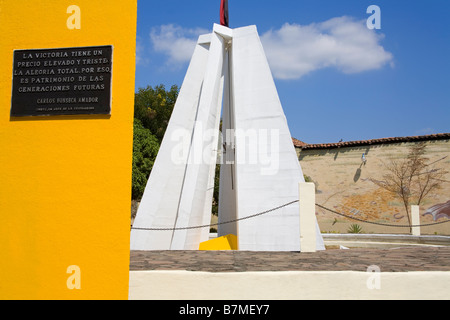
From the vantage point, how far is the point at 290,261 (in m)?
5.69

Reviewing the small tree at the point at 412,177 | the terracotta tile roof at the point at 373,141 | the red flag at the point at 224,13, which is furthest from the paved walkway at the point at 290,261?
the terracotta tile roof at the point at 373,141

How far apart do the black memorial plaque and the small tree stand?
1617 cm

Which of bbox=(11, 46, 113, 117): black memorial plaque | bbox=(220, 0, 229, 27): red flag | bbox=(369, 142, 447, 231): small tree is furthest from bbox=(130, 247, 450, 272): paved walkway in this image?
bbox=(369, 142, 447, 231): small tree

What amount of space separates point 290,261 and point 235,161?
11.9 feet

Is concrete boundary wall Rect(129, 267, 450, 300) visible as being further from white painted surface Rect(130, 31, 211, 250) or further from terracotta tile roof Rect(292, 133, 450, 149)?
terracotta tile roof Rect(292, 133, 450, 149)

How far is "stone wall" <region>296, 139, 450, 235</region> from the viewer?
16.7m

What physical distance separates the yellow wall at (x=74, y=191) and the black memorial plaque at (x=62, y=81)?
0.09 meters

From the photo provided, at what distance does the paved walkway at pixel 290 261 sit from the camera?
5.13 metres

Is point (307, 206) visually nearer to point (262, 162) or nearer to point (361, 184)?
point (262, 162)

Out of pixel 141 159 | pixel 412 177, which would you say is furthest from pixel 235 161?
pixel 141 159

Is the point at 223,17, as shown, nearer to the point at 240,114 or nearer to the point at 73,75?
the point at 240,114

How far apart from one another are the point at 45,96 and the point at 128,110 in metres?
0.92

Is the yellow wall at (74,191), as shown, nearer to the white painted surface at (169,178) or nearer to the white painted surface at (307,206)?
the white painted surface at (307,206)
